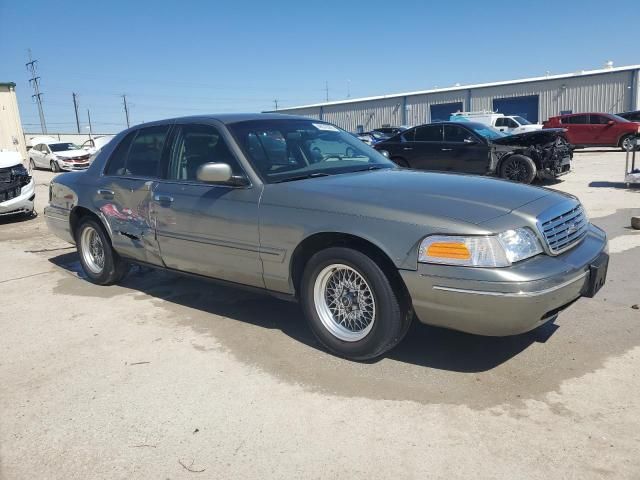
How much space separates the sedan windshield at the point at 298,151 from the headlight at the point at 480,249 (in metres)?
1.29

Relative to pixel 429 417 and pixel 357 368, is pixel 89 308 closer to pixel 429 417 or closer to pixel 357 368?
pixel 357 368

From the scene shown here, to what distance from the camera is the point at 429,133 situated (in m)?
12.8

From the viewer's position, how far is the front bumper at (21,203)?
33.7 ft

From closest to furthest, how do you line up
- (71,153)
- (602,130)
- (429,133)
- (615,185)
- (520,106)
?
1. (615,185)
2. (429,133)
3. (602,130)
4. (71,153)
5. (520,106)

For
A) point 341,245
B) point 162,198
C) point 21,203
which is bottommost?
point 21,203

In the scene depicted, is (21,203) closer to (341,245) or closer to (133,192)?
(133,192)

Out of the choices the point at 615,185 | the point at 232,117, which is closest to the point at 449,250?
the point at 232,117

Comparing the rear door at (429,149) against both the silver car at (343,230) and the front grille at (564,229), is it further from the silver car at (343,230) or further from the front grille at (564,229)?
the front grille at (564,229)

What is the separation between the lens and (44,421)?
3.04 metres

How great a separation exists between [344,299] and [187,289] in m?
2.42

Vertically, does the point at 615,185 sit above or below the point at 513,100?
below

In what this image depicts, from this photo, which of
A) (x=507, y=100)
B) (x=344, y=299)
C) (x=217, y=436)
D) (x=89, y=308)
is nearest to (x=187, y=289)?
(x=89, y=308)

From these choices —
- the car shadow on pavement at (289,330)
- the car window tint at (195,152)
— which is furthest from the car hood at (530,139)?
the car window tint at (195,152)

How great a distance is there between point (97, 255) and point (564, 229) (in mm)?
4491
